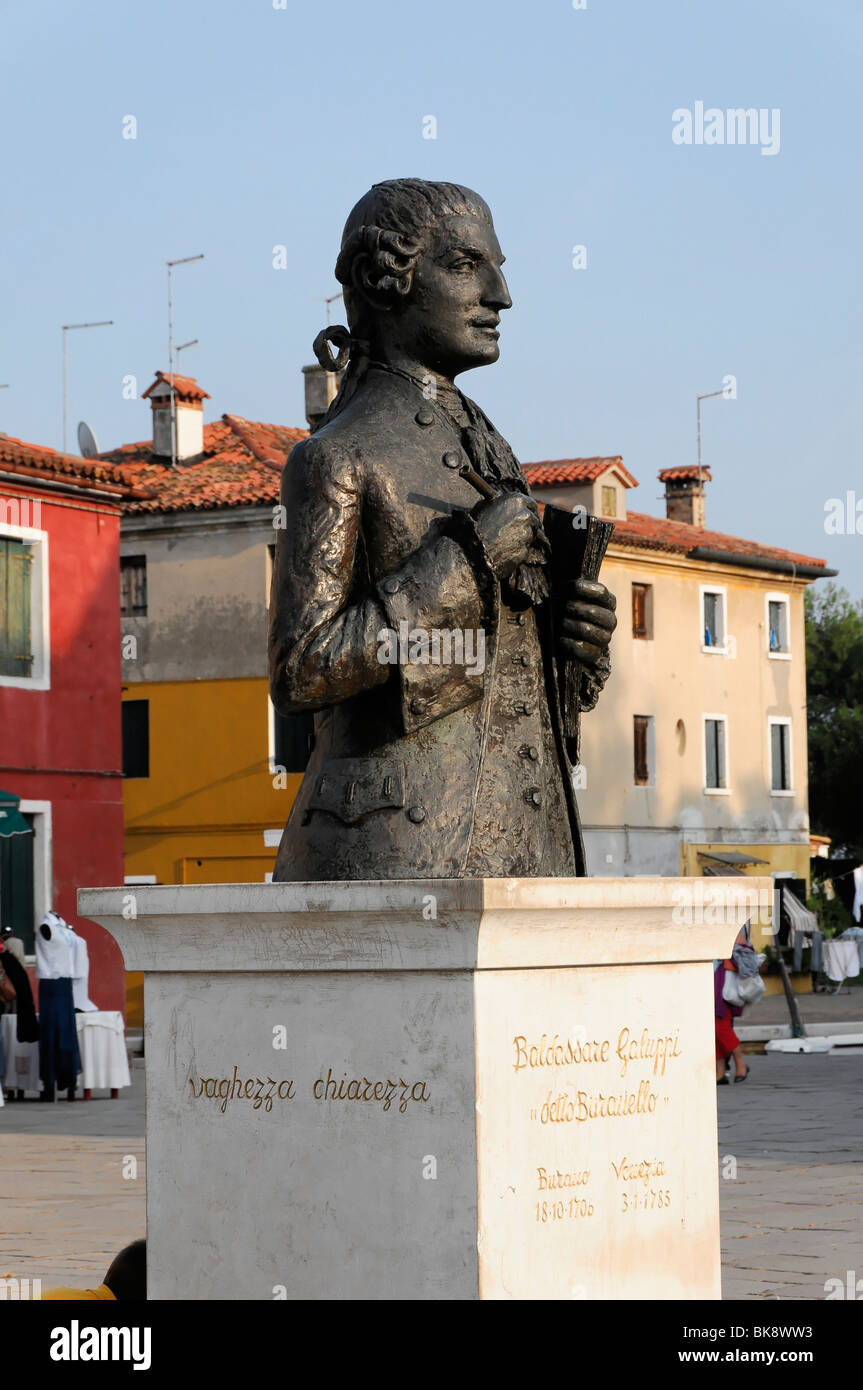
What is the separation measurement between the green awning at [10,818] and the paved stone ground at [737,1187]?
4607 mm

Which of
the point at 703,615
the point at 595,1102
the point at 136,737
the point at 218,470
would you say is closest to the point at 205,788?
the point at 136,737

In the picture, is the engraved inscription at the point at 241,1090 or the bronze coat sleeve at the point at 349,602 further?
the bronze coat sleeve at the point at 349,602

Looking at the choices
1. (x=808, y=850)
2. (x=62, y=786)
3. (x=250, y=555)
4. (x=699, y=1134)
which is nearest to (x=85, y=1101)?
(x=62, y=786)

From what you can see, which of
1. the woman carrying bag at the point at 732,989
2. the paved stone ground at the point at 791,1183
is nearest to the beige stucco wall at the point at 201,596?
the paved stone ground at the point at 791,1183

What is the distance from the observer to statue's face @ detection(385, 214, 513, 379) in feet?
14.9

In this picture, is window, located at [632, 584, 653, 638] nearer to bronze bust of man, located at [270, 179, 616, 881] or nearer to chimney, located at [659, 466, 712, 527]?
chimney, located at [659, 466, 712, 527]

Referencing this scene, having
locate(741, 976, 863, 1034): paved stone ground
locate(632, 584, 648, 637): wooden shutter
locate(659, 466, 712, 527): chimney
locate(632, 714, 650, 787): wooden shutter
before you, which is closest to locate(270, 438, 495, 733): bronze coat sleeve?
locate(741, 976, 863, 1034): paved stone ground

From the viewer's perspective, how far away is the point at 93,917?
427 cm

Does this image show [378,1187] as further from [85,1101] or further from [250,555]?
[250,555]

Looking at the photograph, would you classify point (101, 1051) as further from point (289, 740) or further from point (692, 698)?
point (692, 698)

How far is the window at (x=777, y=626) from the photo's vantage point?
46.7 metres

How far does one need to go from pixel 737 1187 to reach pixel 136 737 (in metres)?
26.0

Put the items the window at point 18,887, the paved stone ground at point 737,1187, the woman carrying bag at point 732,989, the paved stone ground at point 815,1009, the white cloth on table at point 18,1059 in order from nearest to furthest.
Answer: the paved stone ground at point 737,1187, the woman carrying bag at point 732,989, the white cloth on table at point 18,1059, the window at point 18,887, the paved stone ground at point 815,1009

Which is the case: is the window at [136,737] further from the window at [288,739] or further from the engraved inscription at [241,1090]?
the engraved inscription at [241,1090]
